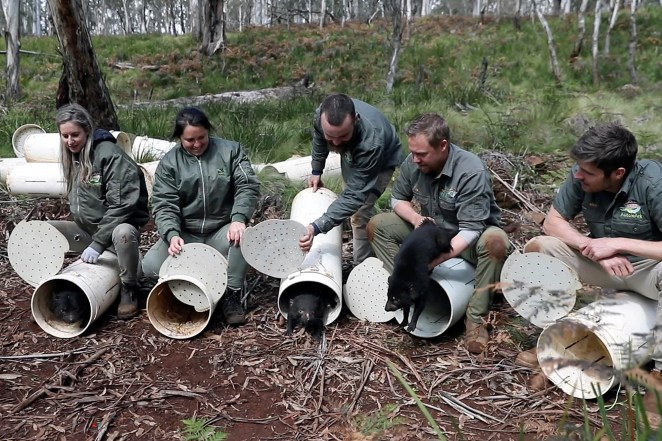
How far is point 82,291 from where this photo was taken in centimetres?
387

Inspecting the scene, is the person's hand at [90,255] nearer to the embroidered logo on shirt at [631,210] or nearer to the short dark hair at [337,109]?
the short dark hair at [337,109]

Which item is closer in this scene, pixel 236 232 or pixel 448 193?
pixel 448 193

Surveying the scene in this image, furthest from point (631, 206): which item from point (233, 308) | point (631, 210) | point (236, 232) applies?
point (233, 308)

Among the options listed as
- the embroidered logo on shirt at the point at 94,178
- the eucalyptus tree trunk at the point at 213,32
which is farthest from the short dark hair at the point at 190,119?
the eucalyptus tree trunk at the point at 213,32

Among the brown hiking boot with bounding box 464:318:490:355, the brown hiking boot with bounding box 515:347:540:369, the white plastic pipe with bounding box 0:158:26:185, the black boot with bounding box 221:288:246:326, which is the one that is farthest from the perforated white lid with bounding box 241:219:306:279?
the white plastic pipe with bounding box 0:158:26:185

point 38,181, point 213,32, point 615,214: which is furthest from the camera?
point 213,32

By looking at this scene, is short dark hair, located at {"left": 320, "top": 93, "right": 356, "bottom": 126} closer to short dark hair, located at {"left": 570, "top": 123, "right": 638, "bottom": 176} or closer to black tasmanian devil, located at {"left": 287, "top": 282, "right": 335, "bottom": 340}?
black tasmanian devil, located at {"left": 287, "top": 282, "right": 335, "bottom": 340}

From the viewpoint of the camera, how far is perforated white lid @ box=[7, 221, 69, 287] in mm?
3953

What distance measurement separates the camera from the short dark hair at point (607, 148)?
2.94m

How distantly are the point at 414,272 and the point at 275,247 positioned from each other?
1.00 m

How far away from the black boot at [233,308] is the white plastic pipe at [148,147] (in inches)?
105

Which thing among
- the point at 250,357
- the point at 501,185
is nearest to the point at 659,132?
the point at 501,185

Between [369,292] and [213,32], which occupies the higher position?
[213,32]

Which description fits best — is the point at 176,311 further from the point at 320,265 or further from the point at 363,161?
the point at 363,161
